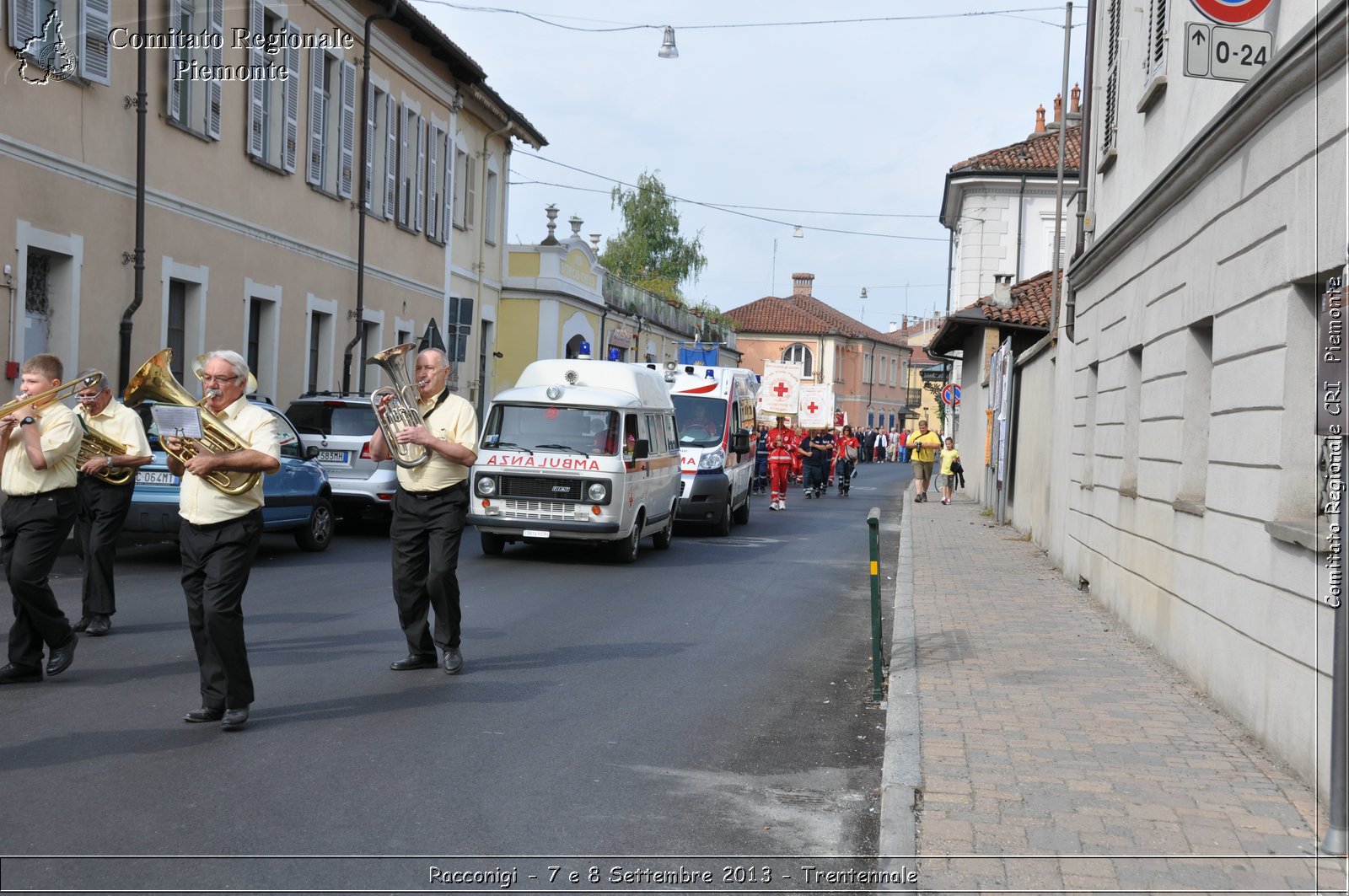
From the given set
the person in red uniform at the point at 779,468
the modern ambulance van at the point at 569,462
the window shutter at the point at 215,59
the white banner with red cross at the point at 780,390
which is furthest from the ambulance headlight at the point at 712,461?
the white banner with red cross at the point at 780,390

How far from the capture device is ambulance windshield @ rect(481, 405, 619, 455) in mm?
15578

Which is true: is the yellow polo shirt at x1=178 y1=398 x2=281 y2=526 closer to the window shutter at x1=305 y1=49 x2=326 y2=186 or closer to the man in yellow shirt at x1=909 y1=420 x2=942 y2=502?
the window shutter at x1=305 y1=49 x2=326 y2=186

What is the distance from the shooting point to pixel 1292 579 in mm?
6578

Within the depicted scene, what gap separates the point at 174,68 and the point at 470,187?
48.6ft

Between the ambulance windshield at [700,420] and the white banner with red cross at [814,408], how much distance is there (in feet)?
74.5

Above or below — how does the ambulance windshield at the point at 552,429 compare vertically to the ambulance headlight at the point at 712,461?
above

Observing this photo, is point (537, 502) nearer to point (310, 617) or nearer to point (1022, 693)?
point (310, 617)

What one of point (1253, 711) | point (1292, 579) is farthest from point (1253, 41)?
point (1253, 711)

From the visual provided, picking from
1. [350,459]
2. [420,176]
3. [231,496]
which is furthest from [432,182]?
[231,496]

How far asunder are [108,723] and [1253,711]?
5778 mm

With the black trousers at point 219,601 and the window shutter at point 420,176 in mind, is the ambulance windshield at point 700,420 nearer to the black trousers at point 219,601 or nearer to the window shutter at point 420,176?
the window shutter at point 420,176

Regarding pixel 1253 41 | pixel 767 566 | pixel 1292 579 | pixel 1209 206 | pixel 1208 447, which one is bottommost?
pixel 767 566

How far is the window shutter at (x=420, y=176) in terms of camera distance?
96.1ft

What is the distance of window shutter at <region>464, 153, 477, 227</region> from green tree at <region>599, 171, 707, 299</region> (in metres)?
35.6
